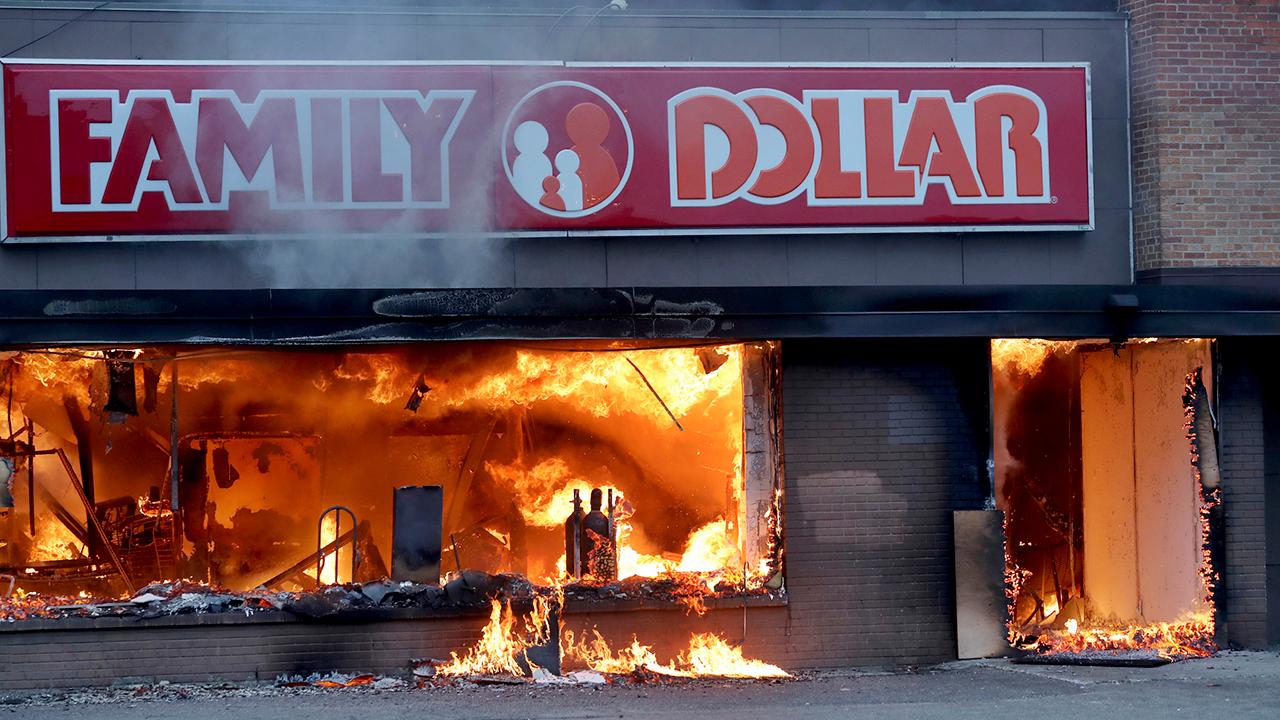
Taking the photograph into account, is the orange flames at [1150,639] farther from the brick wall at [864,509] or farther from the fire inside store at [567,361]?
the brick wall at [864,509]

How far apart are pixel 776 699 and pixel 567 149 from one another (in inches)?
179

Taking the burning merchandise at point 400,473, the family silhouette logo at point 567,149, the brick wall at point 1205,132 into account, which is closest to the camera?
the family silhouette logo at point 567,149

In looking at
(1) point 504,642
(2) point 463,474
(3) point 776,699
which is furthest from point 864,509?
(2) point 463,474

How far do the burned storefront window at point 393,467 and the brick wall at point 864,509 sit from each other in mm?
314

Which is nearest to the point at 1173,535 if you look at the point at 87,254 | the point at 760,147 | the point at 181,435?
the point at 760,147

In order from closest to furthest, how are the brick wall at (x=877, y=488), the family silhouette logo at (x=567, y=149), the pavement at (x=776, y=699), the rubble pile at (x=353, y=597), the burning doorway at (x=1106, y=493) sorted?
1. the pavement at (x=776, y=699)
2. the rubble pile at (x=353, y=597)
3. the family silhouette logo at (x=567, y=149)
4. the brick wall at (x=877, y=488)
5. the burning doorway at (x=1106, y=493)

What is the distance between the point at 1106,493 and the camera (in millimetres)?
11602

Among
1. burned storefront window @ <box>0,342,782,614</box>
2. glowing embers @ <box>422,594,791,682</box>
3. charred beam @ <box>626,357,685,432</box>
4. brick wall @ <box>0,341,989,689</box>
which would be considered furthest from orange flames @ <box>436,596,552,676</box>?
charred beam @ <box>626,357,685,432</box>

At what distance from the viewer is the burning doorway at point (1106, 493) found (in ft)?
35.3

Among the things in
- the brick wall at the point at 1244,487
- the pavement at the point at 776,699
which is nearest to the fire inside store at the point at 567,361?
the brick wall at the point at 1244,487

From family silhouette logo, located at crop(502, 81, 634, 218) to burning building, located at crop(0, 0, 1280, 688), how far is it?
3cm

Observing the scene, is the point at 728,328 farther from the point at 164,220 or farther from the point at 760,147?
the point at 164,220

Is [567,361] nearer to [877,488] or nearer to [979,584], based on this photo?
[877,488]

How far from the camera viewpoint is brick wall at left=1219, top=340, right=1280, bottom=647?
1067 centimetres
